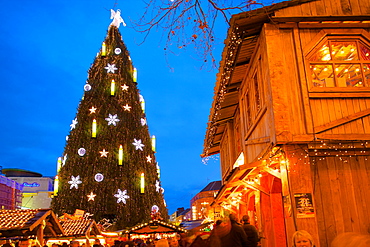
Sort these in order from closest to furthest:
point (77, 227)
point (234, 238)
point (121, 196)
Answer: point (234, 238) < point (77, 227) < point (121, 196)

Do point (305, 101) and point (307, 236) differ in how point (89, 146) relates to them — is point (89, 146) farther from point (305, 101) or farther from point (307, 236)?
point (307, 236)

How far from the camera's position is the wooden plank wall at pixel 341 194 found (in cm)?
760

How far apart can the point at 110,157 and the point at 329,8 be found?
71.6 feet

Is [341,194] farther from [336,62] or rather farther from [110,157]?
[110,157]

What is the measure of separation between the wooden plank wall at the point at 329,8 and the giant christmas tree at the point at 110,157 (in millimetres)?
20783

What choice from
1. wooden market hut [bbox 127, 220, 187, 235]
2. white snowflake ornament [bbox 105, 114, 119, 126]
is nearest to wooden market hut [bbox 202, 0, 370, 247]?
wooden market hut [bbox 127, 220, 187, 235]

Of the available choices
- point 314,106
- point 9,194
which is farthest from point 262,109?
point 9,194

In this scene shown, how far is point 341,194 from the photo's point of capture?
25.4ft

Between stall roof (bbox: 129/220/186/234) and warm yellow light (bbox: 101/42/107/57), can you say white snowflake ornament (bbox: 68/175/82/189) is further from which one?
warm yellow light (bbox: 101/42/107/57)

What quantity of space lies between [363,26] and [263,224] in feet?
20.9

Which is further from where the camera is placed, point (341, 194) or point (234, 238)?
point (341, 194)

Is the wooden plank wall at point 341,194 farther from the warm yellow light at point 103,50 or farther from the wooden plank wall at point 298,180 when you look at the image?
the warm yellow light at point 103,50

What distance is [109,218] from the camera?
87.5 feet

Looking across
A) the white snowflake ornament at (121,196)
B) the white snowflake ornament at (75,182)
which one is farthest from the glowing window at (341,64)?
the white snowflake ornament at (75,182)
